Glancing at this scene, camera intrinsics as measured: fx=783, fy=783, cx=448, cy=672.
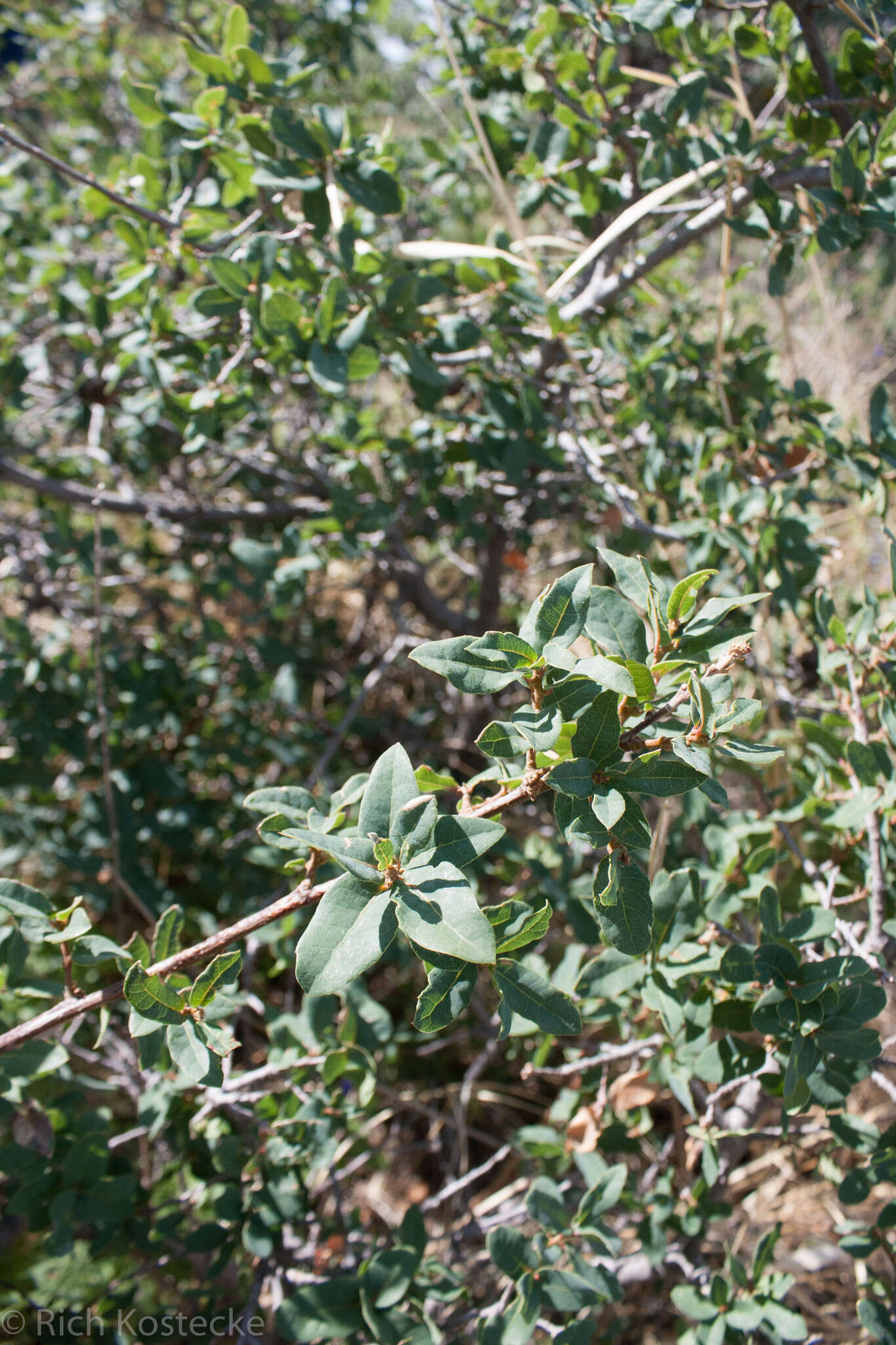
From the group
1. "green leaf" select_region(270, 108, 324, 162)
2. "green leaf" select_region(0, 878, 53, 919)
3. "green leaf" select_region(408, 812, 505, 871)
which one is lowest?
"green leaf" select_region(0, 878, 53, 919)

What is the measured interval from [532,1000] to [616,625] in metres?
0.41

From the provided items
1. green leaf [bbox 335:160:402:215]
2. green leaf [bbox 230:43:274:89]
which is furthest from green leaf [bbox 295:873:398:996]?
green leaf [bbox 230:43:274:89]

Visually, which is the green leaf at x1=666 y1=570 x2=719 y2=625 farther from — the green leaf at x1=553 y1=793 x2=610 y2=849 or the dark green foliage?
the green leaf at x1=553 y1=793 x2=610 y2=849

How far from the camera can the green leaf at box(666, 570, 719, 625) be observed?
30.0 inches

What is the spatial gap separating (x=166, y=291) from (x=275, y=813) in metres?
1.51

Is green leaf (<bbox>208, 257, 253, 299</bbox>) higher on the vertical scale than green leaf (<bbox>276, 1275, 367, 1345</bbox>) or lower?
higher

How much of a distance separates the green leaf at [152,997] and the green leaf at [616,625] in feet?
1.90

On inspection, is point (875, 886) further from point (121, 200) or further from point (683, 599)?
point (121, 200)

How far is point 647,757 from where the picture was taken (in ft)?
2.46

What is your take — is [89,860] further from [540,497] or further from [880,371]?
[880,371]

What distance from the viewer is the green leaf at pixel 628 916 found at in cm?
77

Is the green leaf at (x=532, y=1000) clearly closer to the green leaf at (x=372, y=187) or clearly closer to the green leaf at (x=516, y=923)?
the green leaf at (x=516, y=923)

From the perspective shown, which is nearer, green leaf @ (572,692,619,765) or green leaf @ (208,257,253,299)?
green leaf @ (572,692,619,765)

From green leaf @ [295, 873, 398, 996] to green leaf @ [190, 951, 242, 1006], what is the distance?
20 centimetres
